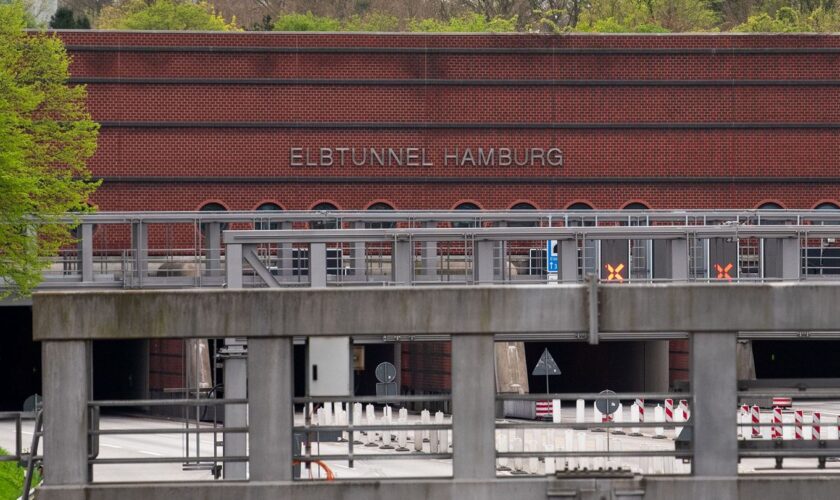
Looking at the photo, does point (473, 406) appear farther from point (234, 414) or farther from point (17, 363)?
point (17, 363)

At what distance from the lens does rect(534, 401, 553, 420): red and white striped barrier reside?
137ft

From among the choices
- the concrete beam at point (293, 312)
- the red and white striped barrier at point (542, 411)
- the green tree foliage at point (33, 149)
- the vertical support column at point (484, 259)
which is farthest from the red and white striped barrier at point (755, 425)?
the green tree foliage at point (33, 149)

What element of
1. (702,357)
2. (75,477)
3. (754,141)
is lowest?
(75,477)

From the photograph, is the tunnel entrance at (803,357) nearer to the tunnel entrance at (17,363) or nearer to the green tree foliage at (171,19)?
the tunnel entrance at (17,363)

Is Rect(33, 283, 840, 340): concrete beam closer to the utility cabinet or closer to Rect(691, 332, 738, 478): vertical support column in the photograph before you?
Rect(691, 332, 738, 478): vertical support column

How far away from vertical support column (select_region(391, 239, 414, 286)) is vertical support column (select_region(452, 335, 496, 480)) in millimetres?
8434

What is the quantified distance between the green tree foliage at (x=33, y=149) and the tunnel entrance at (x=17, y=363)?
17.6 feet

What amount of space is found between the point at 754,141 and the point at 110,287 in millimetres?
20574

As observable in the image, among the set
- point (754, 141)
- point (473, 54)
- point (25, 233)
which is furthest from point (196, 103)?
point (754, 141)

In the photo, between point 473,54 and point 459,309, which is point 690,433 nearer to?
point 459,309

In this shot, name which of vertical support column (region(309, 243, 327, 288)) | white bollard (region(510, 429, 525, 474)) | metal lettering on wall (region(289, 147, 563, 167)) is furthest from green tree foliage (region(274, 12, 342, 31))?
vertical support column (region(309, 243, 327, 288))

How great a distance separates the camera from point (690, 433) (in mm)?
17250

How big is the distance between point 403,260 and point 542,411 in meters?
17.8

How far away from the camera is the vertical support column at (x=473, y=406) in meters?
16.8
